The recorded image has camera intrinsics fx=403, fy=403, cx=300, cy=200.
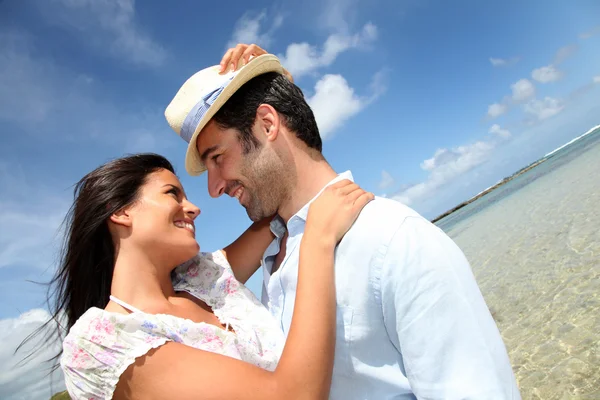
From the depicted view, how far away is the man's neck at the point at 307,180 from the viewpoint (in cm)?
235

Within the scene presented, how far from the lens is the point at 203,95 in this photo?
2.35 m

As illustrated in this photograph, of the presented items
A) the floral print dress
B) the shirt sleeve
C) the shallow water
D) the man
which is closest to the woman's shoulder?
the floral print dress

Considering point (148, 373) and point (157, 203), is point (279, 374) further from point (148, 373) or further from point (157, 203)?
point (157, 203)

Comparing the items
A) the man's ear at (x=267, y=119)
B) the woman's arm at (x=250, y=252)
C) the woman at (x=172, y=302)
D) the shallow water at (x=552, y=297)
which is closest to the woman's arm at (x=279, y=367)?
the woman at (x=172, y=302)

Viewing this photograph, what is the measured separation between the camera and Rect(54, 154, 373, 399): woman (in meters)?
1.70

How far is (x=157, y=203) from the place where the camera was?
246 centimetres

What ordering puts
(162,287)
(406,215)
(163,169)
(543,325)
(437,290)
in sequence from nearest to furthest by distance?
(437,290)
(406,215)
(162,287)
(163,169)
(543,325)

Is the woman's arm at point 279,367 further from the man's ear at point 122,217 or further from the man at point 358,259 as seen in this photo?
the man's ear at point 122,217

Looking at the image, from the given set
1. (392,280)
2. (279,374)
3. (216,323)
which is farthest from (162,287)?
(392,280)

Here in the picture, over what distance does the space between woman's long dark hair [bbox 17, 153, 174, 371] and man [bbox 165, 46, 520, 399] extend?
Answer: 384mm

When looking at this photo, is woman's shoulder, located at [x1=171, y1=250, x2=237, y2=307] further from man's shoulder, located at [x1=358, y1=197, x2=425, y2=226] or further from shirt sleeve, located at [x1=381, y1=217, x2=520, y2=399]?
shirt sleeve, located at [x1=381, y1=217, x2=520, y2=399]

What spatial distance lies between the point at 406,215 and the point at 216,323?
1408mm

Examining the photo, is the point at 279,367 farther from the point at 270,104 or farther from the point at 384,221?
the point at 270,104

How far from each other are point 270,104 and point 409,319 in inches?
58.1
